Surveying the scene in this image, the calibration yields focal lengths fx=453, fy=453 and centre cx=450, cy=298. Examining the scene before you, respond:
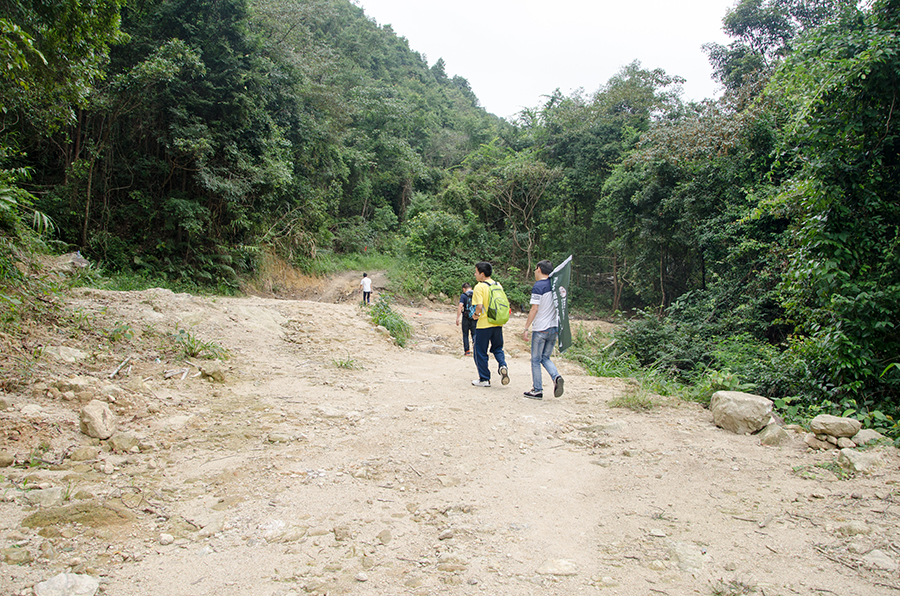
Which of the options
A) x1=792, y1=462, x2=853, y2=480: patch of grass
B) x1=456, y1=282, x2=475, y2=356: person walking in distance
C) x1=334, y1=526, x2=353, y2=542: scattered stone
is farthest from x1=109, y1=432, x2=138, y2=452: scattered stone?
x1=456, y1=282, x2=475, y2=356: person walking in distance

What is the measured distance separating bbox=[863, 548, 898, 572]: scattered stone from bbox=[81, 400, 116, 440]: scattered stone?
4898mm

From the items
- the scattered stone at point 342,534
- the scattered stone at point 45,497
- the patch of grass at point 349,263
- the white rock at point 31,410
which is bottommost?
the scattered stone at point 342,534

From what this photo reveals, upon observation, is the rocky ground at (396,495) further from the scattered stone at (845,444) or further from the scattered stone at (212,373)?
the scattered stone at (845,444)

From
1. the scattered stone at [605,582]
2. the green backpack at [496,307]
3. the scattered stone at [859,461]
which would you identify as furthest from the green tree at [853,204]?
the scattered stone at [605,582]

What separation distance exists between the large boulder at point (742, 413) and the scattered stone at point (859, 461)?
731 mm

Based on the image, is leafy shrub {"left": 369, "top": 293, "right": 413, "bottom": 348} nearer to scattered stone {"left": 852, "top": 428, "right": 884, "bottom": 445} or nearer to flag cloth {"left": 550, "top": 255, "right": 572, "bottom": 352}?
flag cloth {"left": 550, "top": 255, "right": 572, "bottom": 352}

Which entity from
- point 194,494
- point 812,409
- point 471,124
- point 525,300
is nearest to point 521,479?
point 194,494

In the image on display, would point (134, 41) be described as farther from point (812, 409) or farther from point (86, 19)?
point (812, 409)

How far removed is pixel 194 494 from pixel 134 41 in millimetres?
13771

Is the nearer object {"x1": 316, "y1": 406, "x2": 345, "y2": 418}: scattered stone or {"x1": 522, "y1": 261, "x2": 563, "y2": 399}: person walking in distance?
{"x1": 316, "y1": 406, "x2": 345, "y2": 418}: scattered stone

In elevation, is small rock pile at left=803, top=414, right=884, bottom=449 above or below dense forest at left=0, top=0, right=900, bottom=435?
below

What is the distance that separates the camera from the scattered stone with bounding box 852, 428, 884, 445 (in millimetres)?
3805

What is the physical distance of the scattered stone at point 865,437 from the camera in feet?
12.5

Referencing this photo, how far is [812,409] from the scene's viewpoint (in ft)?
16.6
